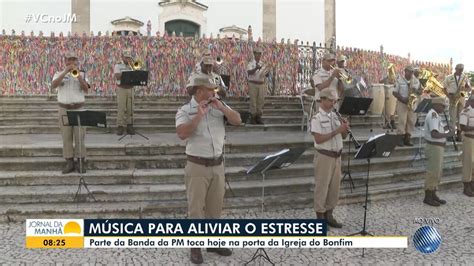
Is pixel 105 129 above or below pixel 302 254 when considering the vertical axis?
above

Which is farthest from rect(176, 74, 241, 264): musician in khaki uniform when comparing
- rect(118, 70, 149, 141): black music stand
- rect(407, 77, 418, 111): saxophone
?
rect(407, 77, 418, 111): saxophone

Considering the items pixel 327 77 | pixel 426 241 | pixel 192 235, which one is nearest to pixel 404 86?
pixel 327 77

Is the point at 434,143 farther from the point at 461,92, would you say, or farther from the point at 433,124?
the point at 461,92

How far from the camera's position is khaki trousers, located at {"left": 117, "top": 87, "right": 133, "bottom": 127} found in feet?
32.0

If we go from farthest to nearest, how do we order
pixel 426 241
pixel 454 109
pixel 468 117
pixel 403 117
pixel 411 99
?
pixel 454 109 → pixel 411 99 → pixel 403 117 → pixel 468 117 → pixel 426 241

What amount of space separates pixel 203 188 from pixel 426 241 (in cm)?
301

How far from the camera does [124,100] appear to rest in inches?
385

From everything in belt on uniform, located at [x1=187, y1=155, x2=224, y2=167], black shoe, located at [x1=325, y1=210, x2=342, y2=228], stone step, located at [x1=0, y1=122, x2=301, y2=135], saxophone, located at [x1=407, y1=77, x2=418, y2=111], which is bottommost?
black shoe, located at [x1=325, y1=210, x2=342, y2=228]

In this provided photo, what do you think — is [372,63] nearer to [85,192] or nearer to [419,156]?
[419,156]

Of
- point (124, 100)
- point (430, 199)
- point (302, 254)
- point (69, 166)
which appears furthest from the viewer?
point (124, 100)

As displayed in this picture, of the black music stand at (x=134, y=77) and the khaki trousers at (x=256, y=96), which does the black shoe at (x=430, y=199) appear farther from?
the black music stand at (x=134, y=77)

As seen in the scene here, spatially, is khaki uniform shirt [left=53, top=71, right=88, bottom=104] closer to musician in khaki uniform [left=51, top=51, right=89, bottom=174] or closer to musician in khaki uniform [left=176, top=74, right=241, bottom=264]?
musician in khaki uniform [left=51, top=51, right=89, bottom=174]

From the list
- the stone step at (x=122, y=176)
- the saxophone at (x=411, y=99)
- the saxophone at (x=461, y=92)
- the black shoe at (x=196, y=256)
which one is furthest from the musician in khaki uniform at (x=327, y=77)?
the saxophone at (x=461, y=92)

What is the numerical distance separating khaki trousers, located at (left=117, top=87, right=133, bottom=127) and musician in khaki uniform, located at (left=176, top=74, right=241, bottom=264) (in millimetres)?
5331
